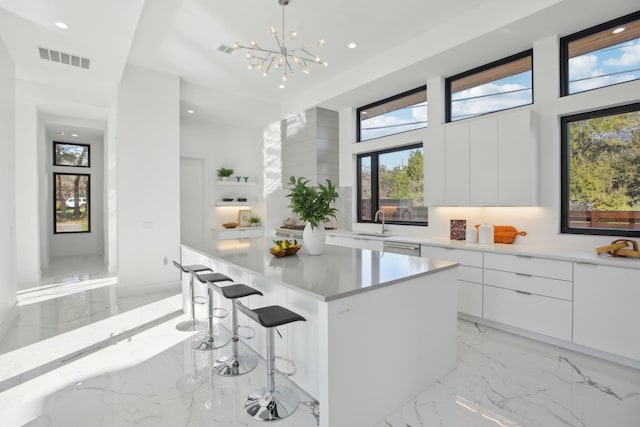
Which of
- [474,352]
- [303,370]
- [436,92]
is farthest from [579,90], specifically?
[303,370]

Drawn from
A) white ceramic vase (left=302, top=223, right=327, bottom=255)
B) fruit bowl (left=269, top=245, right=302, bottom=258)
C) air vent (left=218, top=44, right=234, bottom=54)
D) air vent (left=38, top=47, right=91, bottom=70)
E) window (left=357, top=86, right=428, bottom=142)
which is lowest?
fruit bowl (left=269, top=245, right=302, bottom=258)

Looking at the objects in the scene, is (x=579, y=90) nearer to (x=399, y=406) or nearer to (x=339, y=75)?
(x=339, y=75)

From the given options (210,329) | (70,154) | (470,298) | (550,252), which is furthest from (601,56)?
(70,154)

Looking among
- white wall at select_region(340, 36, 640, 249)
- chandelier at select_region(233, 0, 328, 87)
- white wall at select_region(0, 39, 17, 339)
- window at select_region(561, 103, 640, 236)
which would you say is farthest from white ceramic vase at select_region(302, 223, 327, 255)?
white wall at select_region(0, 39, 17, 339)

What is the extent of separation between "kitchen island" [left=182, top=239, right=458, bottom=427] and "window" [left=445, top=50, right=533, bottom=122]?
2.52 metres

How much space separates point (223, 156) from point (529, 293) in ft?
19.6

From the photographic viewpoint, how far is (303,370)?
2.30 meters

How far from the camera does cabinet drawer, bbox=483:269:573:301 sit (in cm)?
288

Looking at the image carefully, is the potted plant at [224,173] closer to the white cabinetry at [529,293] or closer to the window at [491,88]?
the window at [491,88]

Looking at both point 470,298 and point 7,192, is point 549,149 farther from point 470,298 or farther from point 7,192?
point 7,192

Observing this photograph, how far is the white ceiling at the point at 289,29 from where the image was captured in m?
3.07

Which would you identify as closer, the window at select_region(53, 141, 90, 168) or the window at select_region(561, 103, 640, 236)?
the window at select_region(561, 103, 640, 236)

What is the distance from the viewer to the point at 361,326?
188 cm

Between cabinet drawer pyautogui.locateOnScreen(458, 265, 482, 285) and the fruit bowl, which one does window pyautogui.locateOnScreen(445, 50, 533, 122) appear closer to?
cabinet drawer pyautogui.locateOnScreen(458, 265, 482, 285)
